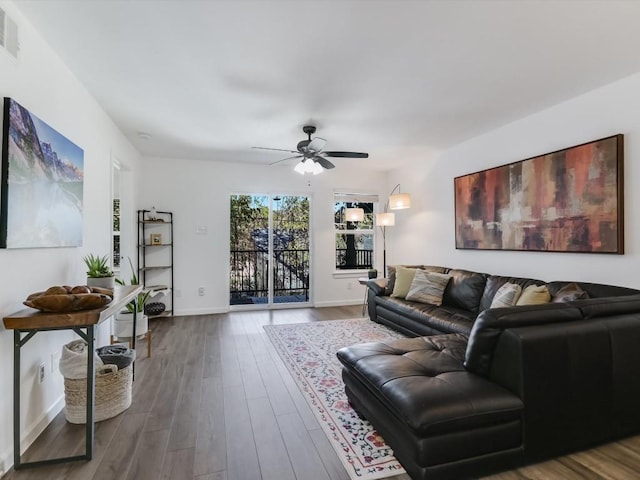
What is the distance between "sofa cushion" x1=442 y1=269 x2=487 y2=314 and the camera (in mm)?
3809

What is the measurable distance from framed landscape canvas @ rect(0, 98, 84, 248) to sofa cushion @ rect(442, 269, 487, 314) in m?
3.87

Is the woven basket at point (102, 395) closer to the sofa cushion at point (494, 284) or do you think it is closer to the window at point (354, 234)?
the sofa cushion at point (494, 284)

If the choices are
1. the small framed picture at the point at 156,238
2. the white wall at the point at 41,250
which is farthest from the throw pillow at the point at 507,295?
the small framed picture at the point at 156,238

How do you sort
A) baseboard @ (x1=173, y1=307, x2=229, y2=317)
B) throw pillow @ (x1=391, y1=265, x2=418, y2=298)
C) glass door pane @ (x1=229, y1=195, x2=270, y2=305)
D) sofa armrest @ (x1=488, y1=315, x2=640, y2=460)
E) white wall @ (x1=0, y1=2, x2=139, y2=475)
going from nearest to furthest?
sofa armrest @ (x1=488, y1=315, x2=640, y2=460) < white wall @ (x1=0, y1=2, x2=139, y2=475) < throw pillow @ (x1=391, y1=265, x2=418, y2=298) < baseboard @ (x1=173, y1=307, x2=229, y2=317) < glass door pane @ (x1=229, y1=195, x2=270, y2=305)

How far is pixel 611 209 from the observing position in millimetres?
2820

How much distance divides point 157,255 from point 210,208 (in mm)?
1114

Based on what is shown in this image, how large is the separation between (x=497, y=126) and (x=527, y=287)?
1.94m

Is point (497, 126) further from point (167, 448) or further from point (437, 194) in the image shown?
point (167, 448)

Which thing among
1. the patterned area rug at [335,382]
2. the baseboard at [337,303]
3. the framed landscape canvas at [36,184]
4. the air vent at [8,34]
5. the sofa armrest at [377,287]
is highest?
the air vent at [8,34]

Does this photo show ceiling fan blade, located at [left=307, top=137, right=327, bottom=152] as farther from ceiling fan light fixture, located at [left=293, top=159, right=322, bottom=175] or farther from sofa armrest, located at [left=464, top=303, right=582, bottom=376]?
sofa armrest, located at [left=464, top=303, right=582, bottom=376]

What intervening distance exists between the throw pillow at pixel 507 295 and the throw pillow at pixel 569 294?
1.07ft

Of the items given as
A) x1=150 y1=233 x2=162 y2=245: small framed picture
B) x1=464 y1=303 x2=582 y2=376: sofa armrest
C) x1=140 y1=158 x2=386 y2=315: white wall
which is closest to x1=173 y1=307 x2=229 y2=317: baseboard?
x1=140 y1=158 x2=386 y2=315: white wall

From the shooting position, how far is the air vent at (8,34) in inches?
70.2

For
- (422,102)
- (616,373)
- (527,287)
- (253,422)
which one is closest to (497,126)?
(422,102)
